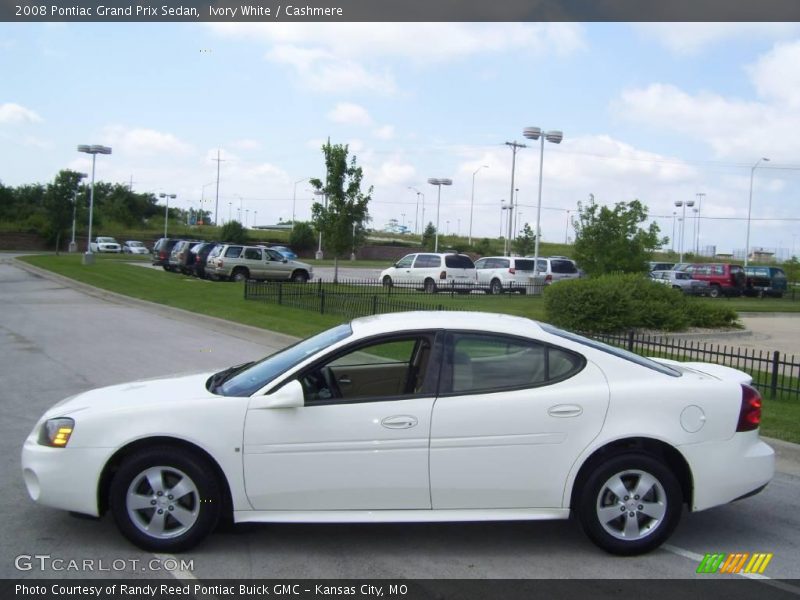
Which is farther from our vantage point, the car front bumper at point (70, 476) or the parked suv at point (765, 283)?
the parked suv at point (765, 283)

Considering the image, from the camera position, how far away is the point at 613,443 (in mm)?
5020

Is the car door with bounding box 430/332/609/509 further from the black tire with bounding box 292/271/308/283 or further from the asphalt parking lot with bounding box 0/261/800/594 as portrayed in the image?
the black tire with bounding box 292/271/308/283

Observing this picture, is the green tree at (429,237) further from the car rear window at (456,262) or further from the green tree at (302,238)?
the car rear window at (456,262)

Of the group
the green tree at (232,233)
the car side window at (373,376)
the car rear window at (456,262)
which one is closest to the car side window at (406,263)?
the car rear window at (456,262)

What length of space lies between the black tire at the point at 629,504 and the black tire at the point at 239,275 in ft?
104

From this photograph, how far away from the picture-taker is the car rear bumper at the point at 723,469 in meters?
5.04

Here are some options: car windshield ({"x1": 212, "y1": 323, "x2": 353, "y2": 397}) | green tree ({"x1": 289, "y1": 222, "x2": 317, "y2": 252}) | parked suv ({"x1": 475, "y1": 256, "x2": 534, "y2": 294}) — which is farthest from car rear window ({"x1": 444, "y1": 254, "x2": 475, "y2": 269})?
green tree ({"x1": 289, "y1": 222, "x2": 317, "y2": 252})

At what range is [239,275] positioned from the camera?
117 ft

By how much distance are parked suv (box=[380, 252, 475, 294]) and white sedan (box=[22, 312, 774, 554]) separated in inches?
1112

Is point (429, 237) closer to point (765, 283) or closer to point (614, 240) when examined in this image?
point (765, 283)

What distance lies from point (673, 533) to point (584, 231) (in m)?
21.0

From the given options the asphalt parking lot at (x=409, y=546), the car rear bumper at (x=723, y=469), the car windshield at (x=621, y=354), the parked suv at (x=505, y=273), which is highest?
the parked suv at (x=505, y=273)

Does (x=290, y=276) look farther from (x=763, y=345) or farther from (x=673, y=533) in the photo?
(x=673, y=533)

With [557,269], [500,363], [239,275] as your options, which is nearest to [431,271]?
[557,269]
